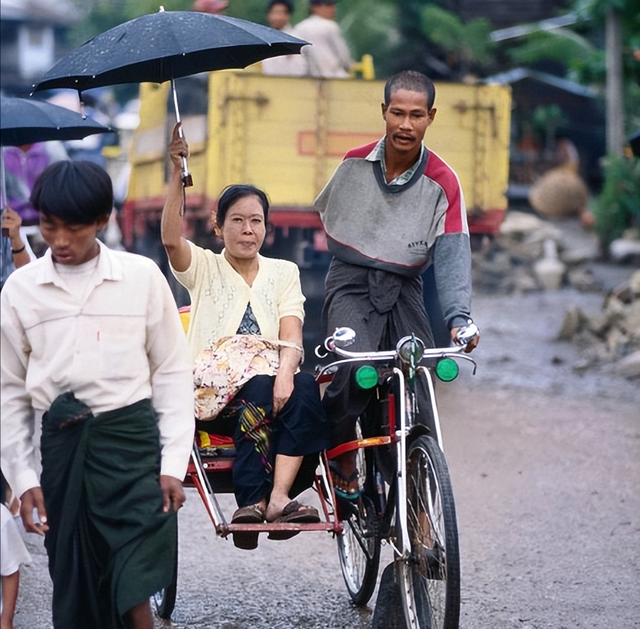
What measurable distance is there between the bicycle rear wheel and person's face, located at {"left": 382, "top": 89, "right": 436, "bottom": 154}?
3.73ft

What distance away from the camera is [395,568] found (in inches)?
172

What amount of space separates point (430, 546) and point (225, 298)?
1220 millimetres

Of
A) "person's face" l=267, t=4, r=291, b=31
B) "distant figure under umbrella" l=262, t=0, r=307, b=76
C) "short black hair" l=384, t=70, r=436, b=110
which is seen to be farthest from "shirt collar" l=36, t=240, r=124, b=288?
"person's face" l=267, t=4, r=291, b=31

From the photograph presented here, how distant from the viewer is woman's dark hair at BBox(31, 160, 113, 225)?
3.39 meters

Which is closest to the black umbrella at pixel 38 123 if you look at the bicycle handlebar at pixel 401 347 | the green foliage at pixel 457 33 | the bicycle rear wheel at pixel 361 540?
the bicycle handlebar at pixel 401 347

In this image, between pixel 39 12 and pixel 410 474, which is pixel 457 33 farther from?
pixel 39 12

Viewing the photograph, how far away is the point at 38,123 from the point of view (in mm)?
5301

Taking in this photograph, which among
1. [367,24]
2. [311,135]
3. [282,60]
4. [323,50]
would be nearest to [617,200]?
[323,50]

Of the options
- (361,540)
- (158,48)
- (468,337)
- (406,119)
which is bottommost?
(361,540)

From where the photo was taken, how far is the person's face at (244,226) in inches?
184

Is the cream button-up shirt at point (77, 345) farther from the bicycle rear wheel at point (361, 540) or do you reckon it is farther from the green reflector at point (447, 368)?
the bicycle rear wheel at point (361, 540)

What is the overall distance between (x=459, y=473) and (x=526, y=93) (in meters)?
22.5

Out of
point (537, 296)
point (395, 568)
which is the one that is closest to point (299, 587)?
point (395, 568)

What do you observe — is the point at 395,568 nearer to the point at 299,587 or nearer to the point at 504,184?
the point at 299,587
